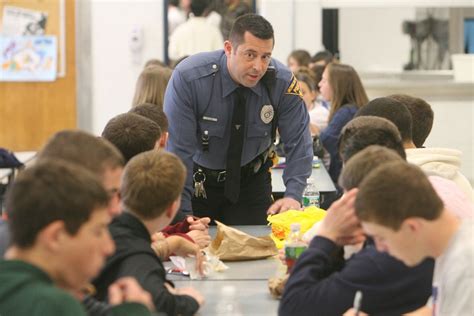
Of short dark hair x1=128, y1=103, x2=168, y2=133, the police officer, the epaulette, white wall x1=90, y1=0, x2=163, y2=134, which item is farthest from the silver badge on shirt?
white wall x1=90, y1=0, x2=163, y2=134

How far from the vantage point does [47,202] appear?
1979 millimetres

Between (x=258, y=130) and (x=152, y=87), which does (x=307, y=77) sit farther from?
(x=258, y=130)

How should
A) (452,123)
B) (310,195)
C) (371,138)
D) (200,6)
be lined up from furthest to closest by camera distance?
(200,6)
(452,123)
(310,195)
(371,138)

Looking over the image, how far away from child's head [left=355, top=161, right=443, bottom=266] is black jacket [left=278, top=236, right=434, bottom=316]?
292mm

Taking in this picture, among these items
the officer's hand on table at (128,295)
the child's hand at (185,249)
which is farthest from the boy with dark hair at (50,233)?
the child's hand at (185,249)

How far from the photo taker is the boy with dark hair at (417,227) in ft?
7.80

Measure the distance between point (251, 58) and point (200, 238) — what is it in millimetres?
1155

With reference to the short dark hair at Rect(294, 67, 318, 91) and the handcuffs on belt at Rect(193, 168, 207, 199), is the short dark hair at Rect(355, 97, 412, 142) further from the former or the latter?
the short dark hair at Rect(294, 67, 318, 91)

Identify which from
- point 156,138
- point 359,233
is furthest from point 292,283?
point 156,138

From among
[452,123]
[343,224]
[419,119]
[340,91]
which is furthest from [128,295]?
[452,123]

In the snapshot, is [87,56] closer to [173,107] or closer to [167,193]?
[173,107]

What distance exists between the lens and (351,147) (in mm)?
3252

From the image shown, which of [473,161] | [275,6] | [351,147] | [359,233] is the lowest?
[473,161]

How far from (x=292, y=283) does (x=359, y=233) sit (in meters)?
0.26
